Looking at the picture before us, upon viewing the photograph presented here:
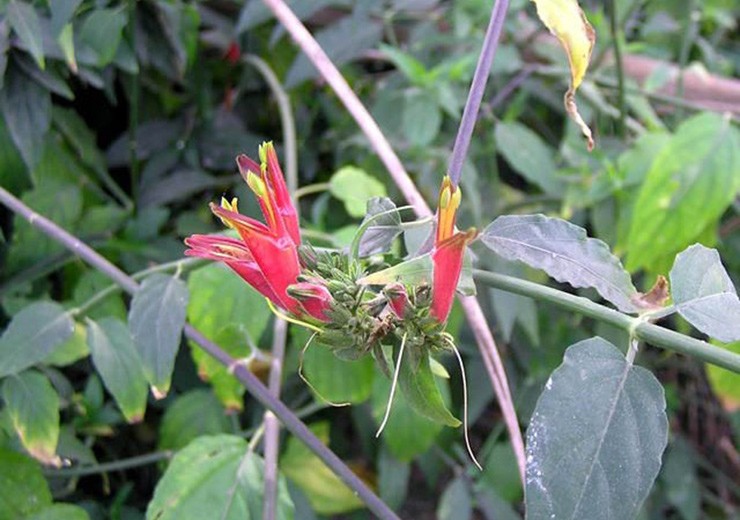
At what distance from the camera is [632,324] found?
0.41 meters

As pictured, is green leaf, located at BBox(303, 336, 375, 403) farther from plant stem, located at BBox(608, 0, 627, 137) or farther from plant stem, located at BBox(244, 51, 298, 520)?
plant stem, located at BBox(608, 0, 627, 137)

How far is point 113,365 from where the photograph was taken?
610mm

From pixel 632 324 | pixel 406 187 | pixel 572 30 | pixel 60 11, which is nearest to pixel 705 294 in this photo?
pixel 632 324

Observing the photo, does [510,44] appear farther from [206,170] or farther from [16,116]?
[16,116]

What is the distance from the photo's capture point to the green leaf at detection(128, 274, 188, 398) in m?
0.53

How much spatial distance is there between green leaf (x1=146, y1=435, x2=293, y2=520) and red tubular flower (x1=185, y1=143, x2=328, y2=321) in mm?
205

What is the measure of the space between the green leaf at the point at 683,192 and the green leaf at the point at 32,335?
20.7 inches

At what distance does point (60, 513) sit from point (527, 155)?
61cm

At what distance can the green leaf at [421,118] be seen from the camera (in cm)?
88

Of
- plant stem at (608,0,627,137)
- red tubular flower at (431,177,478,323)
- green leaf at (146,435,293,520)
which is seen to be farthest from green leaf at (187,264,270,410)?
plant stem at (608,0,627,137)

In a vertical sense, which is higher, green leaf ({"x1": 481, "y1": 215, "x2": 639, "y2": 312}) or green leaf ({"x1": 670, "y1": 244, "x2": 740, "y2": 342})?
green leaf ({"x1": 481, "y1": 215, "x2": 639, "y2": 312})

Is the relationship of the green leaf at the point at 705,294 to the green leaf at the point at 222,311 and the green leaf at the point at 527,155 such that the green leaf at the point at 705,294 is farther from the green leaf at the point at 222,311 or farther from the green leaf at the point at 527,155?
the green leaf at the point at 527,155

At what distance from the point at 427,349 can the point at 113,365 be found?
0.30 metres

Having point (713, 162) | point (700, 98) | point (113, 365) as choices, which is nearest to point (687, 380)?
point (700, 98)
